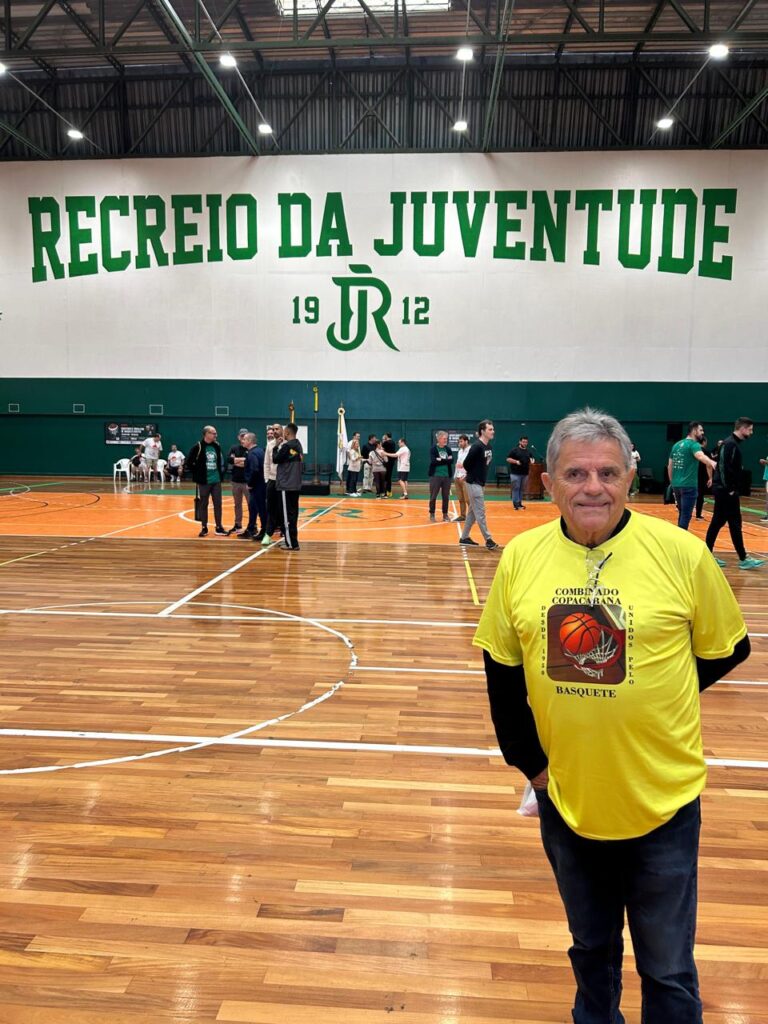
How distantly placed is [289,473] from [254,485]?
188 centimetres

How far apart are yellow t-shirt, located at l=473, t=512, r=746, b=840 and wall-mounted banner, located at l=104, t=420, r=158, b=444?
24326 millimetres

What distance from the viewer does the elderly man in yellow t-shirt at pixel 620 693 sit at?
165cm

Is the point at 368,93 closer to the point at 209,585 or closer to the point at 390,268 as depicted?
the point at 390,268

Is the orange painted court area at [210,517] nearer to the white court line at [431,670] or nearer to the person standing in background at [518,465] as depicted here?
the person standing in background at [518,465]

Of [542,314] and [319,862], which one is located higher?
[542,314]

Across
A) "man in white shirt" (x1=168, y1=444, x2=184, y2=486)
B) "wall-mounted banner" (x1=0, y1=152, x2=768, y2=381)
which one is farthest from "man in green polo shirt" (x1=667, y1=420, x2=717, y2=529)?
"man in white shirt" (x1=168, y1=444, x2=184, y2=486)

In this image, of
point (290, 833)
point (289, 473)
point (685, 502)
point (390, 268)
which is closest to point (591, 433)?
point (290, 833)

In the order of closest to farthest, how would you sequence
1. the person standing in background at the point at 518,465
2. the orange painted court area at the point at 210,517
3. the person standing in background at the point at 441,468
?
the orange painted court area at the point at 210,517, the person standing in background at the point at 441,468, the person standing in background at the point at 518,465

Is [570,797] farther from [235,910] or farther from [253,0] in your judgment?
[253,0]

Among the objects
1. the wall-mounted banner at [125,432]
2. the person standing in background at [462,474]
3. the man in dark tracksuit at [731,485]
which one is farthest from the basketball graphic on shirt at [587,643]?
the wall-mounted banner at [125,432]

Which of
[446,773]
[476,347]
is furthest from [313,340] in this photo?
[446,773]

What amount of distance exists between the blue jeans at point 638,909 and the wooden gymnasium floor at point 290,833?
23.5 inches

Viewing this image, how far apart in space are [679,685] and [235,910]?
2.04 meters

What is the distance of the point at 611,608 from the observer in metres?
1.67
